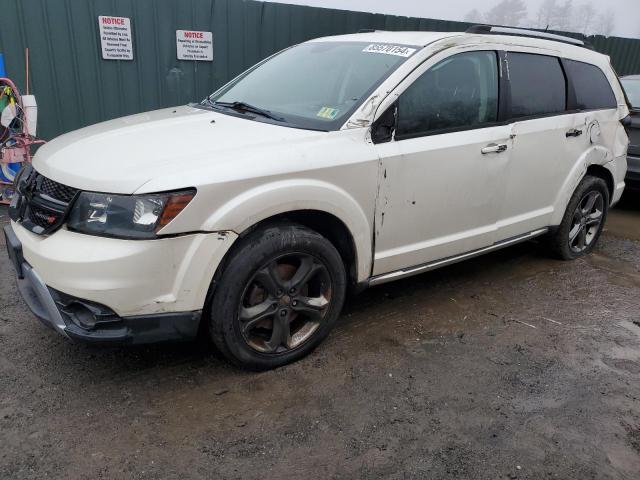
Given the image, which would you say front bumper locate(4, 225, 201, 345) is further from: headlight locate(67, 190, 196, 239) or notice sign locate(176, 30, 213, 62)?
notice sign locate(176, 30, 213, 62)

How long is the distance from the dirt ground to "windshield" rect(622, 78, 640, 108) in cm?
395

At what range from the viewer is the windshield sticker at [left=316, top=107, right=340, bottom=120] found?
301cm

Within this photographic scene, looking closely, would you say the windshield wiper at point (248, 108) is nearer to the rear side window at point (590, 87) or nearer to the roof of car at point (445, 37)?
the roof of car at point (445, 37)

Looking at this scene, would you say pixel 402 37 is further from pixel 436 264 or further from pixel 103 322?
pixel 103 322

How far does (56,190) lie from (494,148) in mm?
2626

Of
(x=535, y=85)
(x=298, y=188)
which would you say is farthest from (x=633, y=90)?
(x=298, y=188)

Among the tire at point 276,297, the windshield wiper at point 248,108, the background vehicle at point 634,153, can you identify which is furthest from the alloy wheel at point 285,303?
the background vehicle at point 634,153

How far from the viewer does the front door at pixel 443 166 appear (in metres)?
3.08

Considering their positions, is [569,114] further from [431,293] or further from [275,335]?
[275,335]

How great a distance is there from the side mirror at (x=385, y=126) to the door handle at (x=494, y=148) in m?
0.77

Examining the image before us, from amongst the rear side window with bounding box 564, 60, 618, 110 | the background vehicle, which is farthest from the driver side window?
the background vehicle

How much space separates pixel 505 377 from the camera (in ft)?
9.85

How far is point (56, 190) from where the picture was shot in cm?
Result: 258

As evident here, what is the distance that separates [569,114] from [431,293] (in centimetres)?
177
